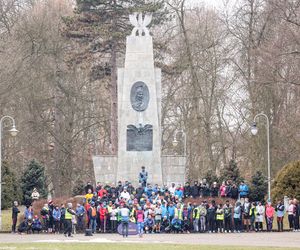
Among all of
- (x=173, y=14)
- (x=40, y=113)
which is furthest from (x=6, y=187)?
(x=173, y=14)

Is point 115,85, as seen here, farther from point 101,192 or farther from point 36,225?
point 36,225

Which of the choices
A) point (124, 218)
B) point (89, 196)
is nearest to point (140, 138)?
point (89, 196)

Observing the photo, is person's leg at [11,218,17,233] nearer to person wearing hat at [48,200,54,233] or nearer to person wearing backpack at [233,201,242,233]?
person wearing hat at [48,200,54,233]

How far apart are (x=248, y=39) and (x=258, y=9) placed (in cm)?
203

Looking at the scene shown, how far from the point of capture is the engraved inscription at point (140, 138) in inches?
2100

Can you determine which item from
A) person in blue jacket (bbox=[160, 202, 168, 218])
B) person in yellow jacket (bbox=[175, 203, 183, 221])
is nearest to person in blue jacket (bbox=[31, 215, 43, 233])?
person in blue jacket (bbox=[160, 202, 168, 218])

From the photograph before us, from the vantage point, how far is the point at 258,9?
60906mm

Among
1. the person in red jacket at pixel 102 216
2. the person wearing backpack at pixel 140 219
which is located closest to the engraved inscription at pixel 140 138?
the person in red jacket at pixel 102 216

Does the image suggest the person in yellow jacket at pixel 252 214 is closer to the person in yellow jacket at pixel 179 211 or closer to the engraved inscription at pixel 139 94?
the person in yellow jacket at pixel 179 211

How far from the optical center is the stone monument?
53.5 meters

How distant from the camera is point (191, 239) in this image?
122 ft

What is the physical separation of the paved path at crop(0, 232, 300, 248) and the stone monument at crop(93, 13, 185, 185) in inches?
524

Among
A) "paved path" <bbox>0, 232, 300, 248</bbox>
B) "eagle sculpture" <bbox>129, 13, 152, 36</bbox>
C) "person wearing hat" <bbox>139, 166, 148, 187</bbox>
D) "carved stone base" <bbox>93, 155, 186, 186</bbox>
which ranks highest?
"eagle sculpture" <bbox>129, 13, 152, 36</bbox>

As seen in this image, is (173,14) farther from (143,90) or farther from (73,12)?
(143,90)
